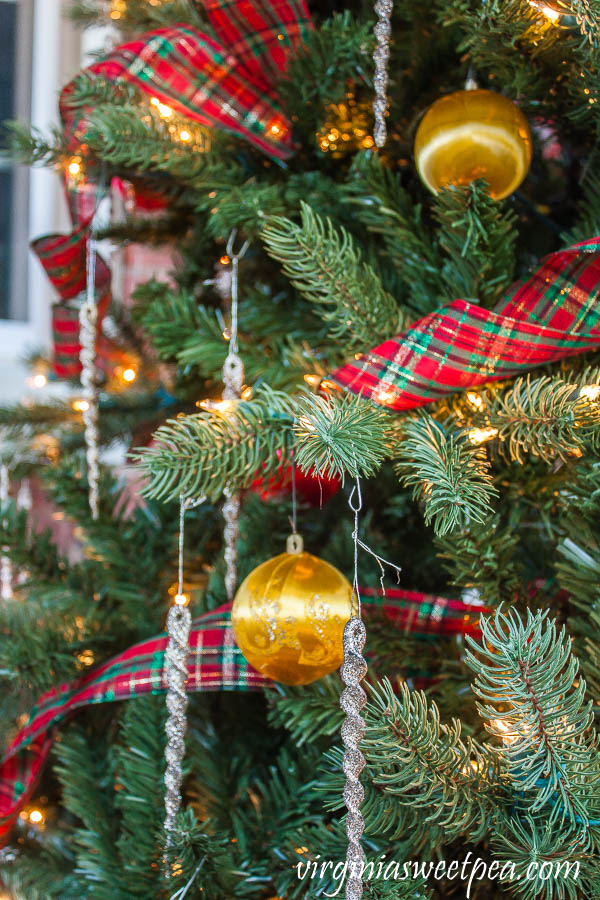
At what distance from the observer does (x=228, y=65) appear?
0.44m

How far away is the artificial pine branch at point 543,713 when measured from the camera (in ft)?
0.83

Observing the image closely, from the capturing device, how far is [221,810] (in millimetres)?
440

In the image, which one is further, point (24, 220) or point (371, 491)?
point (24, 220)

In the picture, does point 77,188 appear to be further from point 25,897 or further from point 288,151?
point 25,897

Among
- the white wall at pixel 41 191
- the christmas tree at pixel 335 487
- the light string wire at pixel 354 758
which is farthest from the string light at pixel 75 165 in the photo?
the white wall at pixel 41 191

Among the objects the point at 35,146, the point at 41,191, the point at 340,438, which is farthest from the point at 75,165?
the point at 41,191

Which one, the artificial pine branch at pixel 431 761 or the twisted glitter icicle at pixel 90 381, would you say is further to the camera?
the twisted glitter icicle at pixel 90 381

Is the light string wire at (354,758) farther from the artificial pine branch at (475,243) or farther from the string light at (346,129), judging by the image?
the string light at (346,129)

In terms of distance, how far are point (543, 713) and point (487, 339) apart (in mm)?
168

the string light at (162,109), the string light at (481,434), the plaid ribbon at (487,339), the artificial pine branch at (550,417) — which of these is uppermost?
the string light at (162,109)

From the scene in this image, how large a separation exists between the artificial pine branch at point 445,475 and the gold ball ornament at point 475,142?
145 mm

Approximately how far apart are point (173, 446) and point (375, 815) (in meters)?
0.20

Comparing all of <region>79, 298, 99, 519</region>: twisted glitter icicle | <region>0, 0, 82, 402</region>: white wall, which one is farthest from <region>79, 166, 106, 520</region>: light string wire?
<region>0, 0, 82, 402</region>: white wall

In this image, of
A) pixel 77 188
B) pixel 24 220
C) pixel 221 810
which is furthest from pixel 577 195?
pixel 24 220
